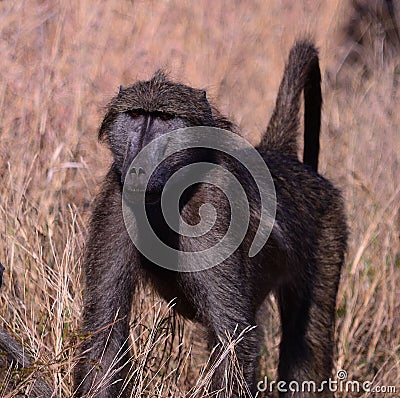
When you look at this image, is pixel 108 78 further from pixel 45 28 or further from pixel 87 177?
pixel 87 177

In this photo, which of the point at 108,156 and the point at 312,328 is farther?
the point at 108,156

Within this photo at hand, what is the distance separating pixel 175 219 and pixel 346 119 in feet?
12.2

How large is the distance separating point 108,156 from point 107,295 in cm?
203

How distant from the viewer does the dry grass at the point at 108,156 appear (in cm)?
390

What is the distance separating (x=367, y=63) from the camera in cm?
834

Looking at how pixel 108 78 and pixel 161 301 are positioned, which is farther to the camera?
pixel 108 78

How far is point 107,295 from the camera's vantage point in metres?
3.51

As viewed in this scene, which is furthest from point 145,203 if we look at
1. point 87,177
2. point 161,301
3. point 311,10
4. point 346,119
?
point 311,10

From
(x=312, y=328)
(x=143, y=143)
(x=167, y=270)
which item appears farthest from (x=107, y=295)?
(x=312, y=328)

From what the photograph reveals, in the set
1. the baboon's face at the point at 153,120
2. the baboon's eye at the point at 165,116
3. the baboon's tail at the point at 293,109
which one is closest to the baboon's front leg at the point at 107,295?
the baboon's face at the point at 153,120

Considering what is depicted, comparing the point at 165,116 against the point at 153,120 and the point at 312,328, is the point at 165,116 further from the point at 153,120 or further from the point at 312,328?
the point at 312,328

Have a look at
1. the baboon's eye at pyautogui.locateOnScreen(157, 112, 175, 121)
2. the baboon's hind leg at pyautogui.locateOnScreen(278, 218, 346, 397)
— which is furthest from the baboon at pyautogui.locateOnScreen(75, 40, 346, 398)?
the baboon's hind leg at pyautogui.locateOnScreen(278, 218, 346, 397)

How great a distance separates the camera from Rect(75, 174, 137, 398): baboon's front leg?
346 cm

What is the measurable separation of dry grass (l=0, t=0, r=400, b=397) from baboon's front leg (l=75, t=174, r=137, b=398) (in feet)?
0.31
